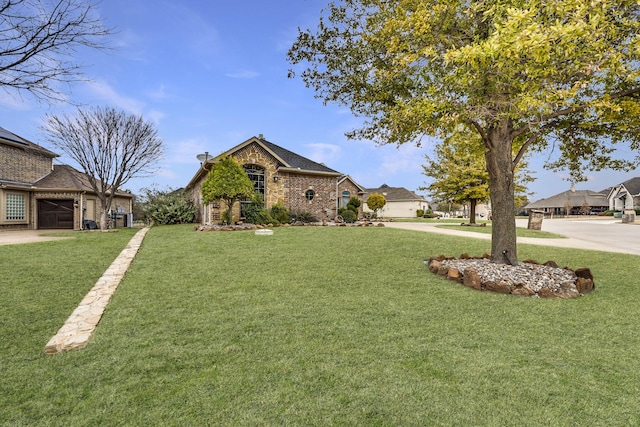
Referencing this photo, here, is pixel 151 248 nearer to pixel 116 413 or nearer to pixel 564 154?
pixel 116 413

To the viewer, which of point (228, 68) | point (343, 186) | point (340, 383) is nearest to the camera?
point (340, 383)

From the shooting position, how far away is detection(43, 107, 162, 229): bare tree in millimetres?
16562

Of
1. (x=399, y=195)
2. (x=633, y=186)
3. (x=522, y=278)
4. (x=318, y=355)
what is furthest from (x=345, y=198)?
(x=633, y=186)

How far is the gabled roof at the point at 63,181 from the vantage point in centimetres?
1877

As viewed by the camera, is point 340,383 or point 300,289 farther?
point 300,289

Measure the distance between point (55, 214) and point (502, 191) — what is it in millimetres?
23971

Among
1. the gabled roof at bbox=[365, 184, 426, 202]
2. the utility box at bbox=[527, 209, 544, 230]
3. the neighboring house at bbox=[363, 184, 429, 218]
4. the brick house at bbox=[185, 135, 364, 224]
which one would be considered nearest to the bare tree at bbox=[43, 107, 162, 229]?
the brick house at bbox=[185, 135, 364, 224]

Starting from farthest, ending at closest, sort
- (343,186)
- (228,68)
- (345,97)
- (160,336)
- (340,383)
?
(343,186), (228,68), (345,97), (160,336), (340,383)

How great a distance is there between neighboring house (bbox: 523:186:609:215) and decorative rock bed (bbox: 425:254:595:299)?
6039cm

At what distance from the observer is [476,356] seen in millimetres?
2924

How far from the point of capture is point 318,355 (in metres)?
2.89

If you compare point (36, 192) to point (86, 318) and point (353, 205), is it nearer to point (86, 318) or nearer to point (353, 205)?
point (86, 318)

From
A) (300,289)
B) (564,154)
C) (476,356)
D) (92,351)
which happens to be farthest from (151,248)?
(564,154)

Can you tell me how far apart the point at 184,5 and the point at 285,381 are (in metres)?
10.8
